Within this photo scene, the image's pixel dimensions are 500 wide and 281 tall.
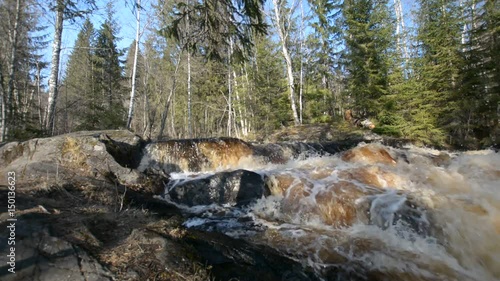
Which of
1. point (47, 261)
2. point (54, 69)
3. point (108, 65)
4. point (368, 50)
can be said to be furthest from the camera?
point (108, 65)

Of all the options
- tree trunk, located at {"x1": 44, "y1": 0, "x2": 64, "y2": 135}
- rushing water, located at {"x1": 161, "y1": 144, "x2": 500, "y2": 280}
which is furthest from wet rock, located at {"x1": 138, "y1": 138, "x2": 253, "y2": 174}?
tree trunk, located at {"x1": 44, "y1": 0, "x2": 64, "y2": 135}

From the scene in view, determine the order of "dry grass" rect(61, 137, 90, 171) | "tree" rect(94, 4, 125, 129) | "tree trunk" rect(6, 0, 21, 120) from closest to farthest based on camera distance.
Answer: "dry grass" rect(61, 137, 90, 171)
"tree trunk" rect(6, 0, 21, 120)
"tree" rect(94, 4, 125, 129)

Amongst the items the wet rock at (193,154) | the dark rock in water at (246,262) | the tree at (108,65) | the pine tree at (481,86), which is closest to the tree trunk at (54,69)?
the wet rock at (193,154)

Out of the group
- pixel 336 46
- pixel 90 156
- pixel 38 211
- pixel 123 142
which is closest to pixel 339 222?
pixel 38 211

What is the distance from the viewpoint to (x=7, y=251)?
2.46 m

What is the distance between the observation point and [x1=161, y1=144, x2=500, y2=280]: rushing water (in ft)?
12.4

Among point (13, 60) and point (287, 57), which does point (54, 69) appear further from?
point (287, 57)

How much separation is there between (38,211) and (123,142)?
4.97 m

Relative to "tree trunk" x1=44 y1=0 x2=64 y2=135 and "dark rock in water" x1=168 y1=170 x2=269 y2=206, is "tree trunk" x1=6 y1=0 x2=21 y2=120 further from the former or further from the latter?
"dark rock in water" x1=168 y1=170 x2=269 y2=206

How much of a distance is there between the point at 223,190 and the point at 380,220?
3.42 m

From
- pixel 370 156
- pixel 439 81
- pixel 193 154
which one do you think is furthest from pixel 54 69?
pixel 439 81

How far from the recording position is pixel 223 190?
21.7 ft

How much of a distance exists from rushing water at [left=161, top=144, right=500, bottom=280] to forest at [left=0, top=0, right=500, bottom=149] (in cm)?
335

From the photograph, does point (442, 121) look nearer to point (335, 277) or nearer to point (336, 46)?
point (336, 46)
